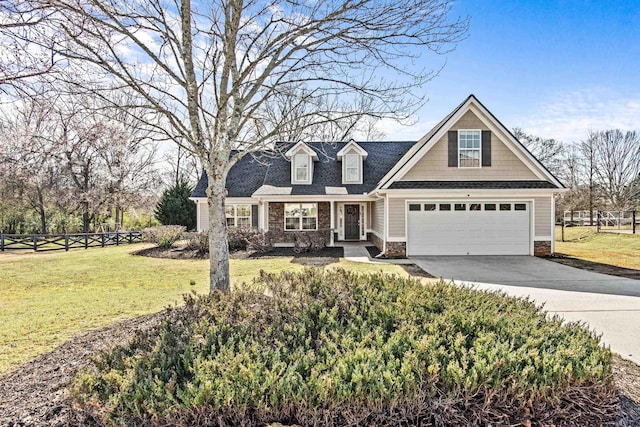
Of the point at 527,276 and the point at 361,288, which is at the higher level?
the point at 361,288

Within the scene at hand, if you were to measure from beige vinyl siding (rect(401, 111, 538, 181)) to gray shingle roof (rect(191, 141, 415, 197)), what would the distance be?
4.49 metres

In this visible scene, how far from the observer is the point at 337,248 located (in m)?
17.6

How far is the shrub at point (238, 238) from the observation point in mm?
17484

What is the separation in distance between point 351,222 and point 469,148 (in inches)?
307

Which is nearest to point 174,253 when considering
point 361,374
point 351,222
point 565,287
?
point 351,222

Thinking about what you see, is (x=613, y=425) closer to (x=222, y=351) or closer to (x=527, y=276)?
(x=222, y=351)

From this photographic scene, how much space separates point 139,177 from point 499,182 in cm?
2649

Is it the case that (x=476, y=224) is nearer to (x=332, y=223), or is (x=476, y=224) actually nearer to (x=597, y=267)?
(x=597, y=267)

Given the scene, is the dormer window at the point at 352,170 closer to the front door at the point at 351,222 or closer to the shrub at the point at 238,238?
the front door at the point at 351,222

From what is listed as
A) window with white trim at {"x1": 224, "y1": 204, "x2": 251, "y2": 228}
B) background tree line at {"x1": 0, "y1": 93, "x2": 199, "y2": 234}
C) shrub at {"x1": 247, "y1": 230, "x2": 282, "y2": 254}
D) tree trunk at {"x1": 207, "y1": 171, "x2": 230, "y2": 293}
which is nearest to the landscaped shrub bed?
tree trunk at {"x1": 207, "y1": 171, "x2": 230, "y2": 293}

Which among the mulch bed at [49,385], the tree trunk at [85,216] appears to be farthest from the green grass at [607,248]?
the tree trunk at [85,216]

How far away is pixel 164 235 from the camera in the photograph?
19.0 metres

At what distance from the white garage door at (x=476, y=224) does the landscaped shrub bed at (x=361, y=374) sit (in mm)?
10813

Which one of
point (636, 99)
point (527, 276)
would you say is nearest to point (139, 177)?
point (527, 276)
